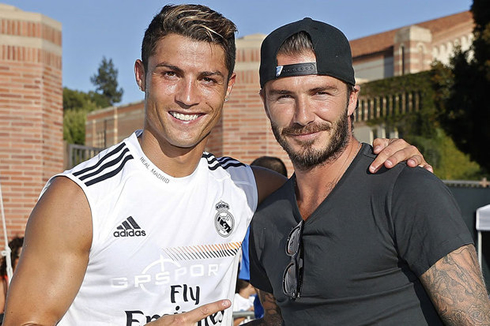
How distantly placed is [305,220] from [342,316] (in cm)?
44

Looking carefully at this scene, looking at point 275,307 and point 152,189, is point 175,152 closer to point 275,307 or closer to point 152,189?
point 152,189

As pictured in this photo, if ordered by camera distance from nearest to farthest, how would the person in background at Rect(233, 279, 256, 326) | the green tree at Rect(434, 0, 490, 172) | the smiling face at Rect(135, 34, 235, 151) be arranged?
the smiling face at Rect(135, 34, 235, 151)
the person in background at Rect(233, 279, 256, 326)
the green tree at Rect(434, 0, 490, 172)

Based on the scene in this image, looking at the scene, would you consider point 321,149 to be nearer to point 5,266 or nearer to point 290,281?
point 290,281

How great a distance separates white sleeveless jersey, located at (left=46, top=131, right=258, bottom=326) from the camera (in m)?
2.56

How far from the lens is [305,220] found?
269cm

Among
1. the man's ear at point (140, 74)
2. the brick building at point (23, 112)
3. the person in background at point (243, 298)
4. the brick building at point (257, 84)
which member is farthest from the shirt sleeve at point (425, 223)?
the brick building at point (23, 112)

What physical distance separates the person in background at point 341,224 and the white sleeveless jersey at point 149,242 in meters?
0.23

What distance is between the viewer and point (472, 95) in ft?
72.1

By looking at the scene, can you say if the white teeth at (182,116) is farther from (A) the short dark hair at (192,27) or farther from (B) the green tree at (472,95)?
(B) the green tree at (472,95)

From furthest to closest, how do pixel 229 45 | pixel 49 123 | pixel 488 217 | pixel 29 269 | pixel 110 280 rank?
pixel 49 123
pixel 488 217
pixel 229 45
pixel 110 280
pixel 29 269

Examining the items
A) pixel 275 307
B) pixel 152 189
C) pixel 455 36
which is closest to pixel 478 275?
pixel 275 307

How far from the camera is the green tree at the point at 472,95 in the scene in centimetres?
2181

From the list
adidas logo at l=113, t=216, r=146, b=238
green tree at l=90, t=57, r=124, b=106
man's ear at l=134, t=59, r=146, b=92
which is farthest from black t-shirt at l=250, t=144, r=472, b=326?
green tree at l=90, t=57, r=124, b=106

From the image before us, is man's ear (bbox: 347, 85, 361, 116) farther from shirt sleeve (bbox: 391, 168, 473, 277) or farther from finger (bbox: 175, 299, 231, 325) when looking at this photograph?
finger (bbox: 175, 299, 231, 325)
